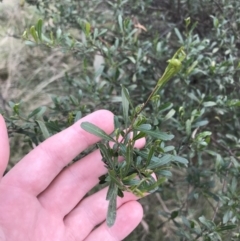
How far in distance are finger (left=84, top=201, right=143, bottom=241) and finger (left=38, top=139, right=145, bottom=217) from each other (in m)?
0.13

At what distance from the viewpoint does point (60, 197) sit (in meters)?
1.29

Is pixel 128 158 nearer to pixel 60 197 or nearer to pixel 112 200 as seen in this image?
pixel 112 200

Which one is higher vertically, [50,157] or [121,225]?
[50,157]

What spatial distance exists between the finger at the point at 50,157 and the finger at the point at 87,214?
16cm

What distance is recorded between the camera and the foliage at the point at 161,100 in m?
1.08

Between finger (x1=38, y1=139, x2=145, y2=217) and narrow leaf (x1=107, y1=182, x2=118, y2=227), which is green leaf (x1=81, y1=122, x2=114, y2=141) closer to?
narrow leaf (x1=107, y1=182, x2=118, y2=227)

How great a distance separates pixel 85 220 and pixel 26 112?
796 millimetres

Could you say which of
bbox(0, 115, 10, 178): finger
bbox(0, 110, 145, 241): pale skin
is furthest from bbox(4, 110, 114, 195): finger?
bbox(0, 115, 10, 178): finger

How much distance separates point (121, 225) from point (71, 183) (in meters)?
0.22

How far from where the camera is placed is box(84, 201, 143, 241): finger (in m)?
1.31

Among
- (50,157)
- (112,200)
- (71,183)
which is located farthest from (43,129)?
(112,200)

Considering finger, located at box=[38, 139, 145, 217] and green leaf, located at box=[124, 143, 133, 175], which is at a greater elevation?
green leaf, located at box=[124, 143, 133, 175]

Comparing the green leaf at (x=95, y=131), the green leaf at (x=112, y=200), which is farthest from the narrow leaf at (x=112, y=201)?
the green leaf at (x=95, y=131)

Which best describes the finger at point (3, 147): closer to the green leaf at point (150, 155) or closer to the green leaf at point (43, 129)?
the green leaf at point (43, 129)
